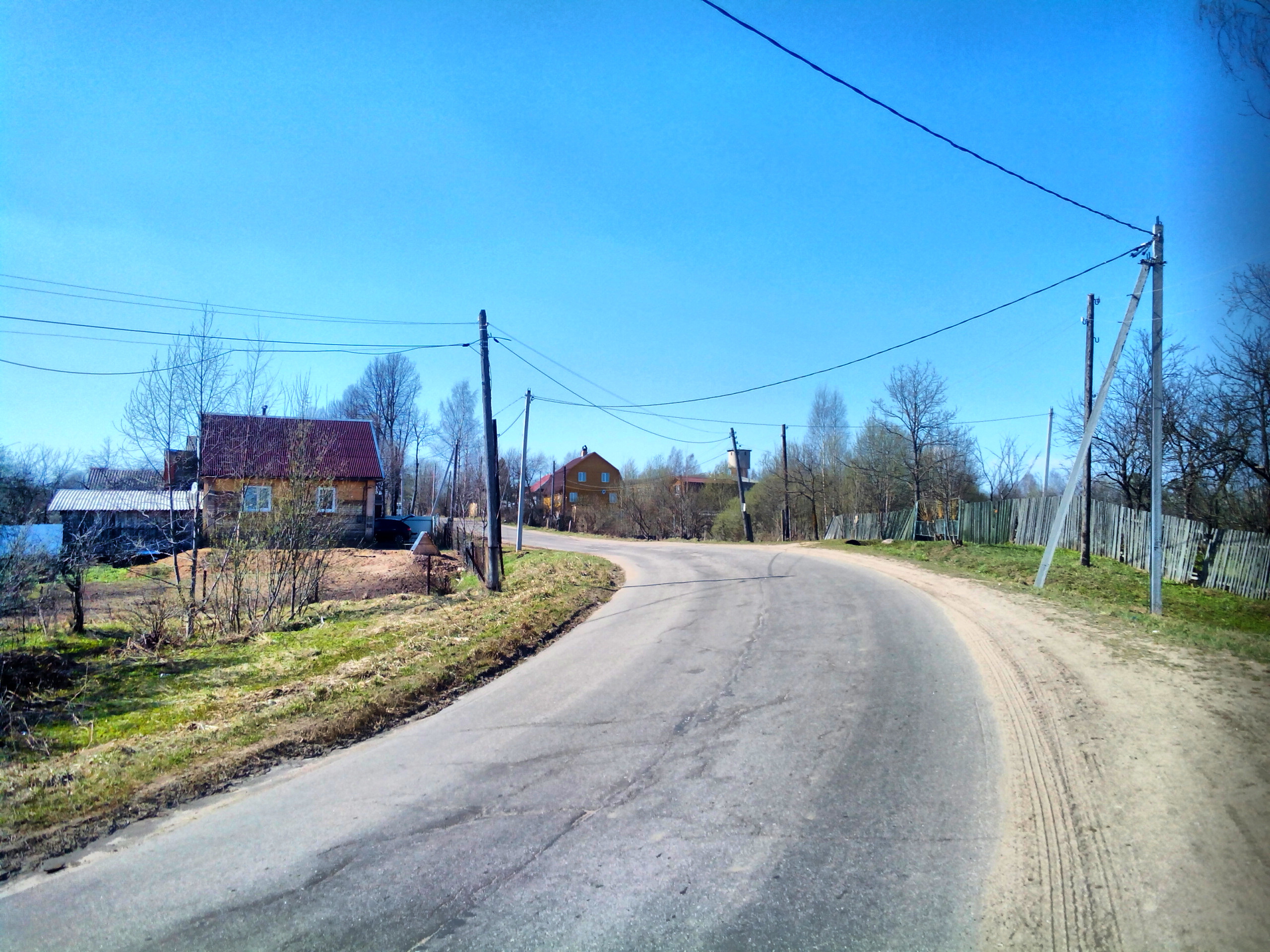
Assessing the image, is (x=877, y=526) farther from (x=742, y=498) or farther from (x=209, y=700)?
(x=209, y=700)

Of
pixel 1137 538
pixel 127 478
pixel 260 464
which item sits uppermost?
Answer: pixel 260 464

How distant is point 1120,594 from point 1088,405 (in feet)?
27.4

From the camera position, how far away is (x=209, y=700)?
303 inches

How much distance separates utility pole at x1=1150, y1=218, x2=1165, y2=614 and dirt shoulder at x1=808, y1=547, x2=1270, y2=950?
3.91m

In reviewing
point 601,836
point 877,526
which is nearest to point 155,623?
point 601,836

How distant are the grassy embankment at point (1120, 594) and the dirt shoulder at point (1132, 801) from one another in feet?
3.52

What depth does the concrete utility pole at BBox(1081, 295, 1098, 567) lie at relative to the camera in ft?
68.2

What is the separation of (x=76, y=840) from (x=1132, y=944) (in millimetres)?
6039

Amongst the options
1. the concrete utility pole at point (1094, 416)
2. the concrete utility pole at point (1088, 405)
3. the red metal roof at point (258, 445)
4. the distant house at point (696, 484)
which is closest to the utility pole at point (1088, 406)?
the concrete utility pole at point (1088, 405)

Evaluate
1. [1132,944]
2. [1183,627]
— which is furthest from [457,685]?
[1183,627]

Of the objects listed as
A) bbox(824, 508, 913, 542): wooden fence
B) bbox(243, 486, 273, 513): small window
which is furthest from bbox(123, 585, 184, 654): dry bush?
bbox(824, 508, 913, 542): wooden fence

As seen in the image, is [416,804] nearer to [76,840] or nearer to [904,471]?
[76,840]

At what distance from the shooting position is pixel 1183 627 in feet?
31.2

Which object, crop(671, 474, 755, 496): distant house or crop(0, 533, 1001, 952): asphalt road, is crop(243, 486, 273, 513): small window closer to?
crop(0, 533, 1001, 952): asphalt road
